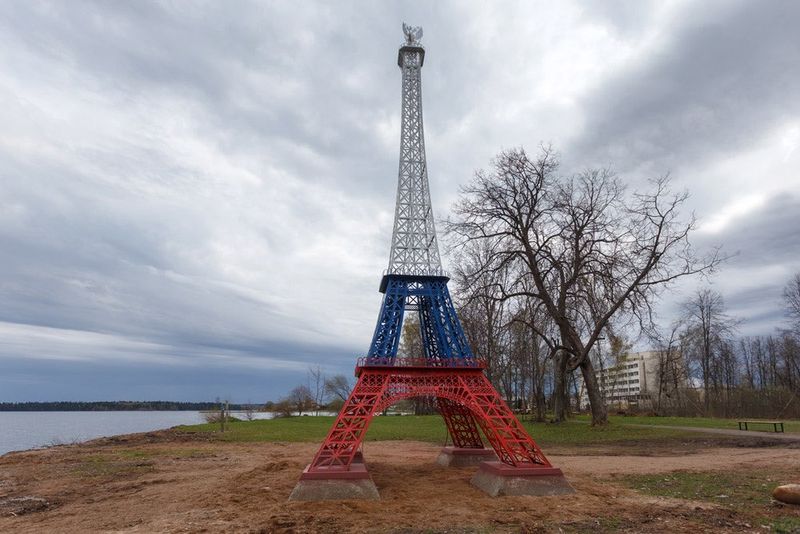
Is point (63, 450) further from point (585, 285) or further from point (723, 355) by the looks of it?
point (723, 355)

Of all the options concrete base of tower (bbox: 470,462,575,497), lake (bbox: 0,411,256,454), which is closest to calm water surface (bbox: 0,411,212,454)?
lake (bbox: 0,411,256,454)

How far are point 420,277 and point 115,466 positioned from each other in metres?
13.4

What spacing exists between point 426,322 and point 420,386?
16.1 feet

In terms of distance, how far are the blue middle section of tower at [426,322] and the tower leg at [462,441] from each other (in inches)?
90.3

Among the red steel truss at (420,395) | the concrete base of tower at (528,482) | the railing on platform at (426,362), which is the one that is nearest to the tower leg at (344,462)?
the red steel truss at (420,395)

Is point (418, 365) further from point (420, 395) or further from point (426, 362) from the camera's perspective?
point (420, 395)

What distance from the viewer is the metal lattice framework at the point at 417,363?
42.7 ft

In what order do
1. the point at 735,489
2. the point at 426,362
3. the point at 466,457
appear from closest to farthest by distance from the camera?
the point at 735,489
the point at 426,362
the point at 466,457

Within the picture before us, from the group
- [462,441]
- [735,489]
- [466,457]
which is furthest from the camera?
[462,441]

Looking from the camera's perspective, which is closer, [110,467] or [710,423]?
[110,467]

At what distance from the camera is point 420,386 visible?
1417 centimetres

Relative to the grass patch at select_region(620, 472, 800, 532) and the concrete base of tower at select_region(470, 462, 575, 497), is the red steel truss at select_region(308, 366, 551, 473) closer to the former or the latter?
the concrete base of tower at select_region(470, 462, 575, 497)

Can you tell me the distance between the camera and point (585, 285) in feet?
99.5

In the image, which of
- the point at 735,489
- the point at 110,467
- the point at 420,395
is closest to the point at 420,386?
the point at 420,395
